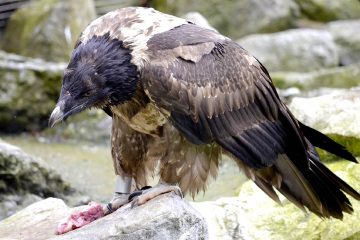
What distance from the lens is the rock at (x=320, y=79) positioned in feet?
34.5

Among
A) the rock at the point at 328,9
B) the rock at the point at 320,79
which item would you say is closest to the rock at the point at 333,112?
the rock at the point at 320,79

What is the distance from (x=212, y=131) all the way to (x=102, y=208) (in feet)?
2.90

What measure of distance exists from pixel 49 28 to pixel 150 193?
7969 millimetres

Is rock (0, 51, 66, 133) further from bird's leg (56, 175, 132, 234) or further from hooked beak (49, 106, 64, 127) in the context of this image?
hooked beak (49, 106, 64, 127)

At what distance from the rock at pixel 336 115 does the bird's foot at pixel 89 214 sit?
6.21 feet

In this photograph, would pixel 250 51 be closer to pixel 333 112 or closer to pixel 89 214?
pixel 333 112

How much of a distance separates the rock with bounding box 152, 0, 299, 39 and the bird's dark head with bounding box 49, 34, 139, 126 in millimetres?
9320

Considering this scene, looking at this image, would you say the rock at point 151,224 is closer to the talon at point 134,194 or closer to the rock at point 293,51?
the talon at point 134,194

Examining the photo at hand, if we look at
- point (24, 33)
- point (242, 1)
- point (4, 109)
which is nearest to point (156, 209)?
point (4, 109)

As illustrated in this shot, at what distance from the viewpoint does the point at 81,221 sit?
4.83 meters

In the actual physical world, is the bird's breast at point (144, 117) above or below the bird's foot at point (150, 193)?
above

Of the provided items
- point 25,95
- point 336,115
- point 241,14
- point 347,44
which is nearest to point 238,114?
point 336,115

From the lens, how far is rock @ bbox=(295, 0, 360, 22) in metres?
14.8

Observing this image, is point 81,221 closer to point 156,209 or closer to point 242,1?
point 156,209
